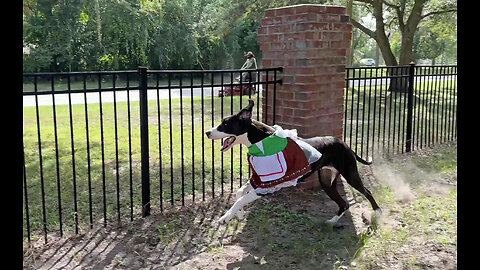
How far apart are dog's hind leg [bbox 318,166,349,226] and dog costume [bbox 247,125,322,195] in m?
0.50

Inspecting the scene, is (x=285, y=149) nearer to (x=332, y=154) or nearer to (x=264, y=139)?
(x=264, y=139)

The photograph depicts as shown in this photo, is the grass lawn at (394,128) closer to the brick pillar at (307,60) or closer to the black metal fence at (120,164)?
the brick pillar at (307,60)

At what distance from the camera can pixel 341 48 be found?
5.34 metres

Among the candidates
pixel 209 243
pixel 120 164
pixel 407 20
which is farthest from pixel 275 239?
pixel 407 20

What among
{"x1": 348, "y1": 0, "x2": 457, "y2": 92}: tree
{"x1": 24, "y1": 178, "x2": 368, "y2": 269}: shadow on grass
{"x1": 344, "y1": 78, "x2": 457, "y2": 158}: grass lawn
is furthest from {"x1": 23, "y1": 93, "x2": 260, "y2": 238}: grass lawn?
{"x1": 348, "y1": 0, "x2": 457, "y2": 92}: tree

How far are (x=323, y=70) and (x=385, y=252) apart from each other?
2.31 meters

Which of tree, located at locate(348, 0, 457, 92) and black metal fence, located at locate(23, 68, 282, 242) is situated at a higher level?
tree, located at locate(348, 0, 457, 92)

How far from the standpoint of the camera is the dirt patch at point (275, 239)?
360cm

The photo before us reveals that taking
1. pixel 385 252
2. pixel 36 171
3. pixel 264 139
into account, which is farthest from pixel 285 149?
pixel 36 171

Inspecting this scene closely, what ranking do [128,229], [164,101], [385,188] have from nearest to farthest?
[128,229]
[385,188]
[164,101]

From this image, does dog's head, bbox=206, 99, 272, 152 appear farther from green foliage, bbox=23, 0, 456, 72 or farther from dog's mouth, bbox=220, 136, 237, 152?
green foliage, bbox=23, 0, 456, 72

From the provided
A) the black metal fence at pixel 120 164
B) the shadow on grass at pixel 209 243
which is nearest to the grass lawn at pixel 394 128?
the black metal fence at pixel 120 164

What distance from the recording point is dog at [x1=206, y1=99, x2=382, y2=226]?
388cm

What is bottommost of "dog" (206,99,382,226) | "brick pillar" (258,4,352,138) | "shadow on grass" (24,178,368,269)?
"shadow on grass" (24,178,368,269)
